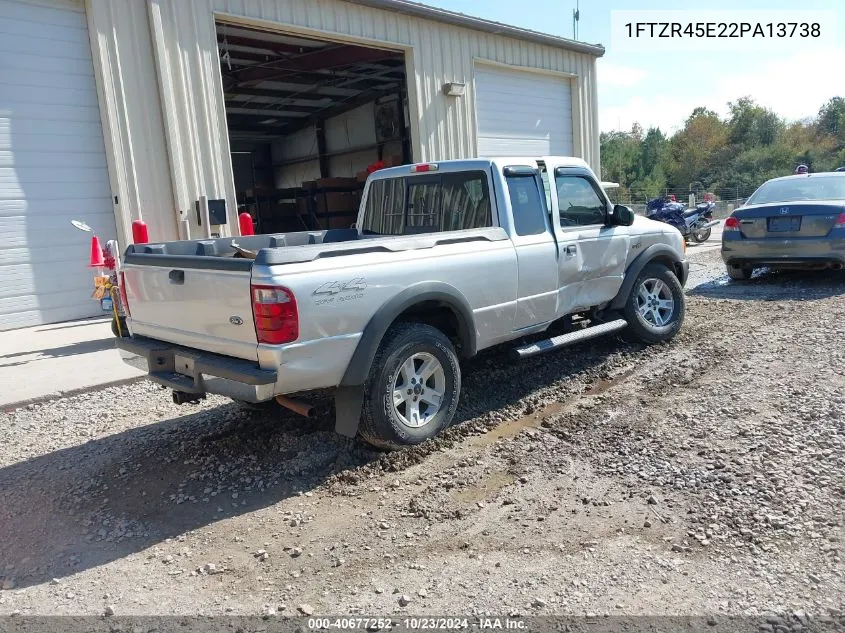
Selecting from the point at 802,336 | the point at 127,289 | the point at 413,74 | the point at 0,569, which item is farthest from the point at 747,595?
the point at 413,74

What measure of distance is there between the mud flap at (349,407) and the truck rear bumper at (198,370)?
49 centimetres

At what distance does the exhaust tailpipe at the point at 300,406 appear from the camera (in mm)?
3895

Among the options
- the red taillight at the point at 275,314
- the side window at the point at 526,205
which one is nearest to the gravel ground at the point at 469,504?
the red taillight at the point at 275,314

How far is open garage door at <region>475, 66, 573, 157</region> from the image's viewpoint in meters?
13.5

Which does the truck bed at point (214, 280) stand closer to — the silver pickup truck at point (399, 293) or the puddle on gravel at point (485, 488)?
the silver pickup truck at point (399, 293)

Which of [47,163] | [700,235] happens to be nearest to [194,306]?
[47,163]

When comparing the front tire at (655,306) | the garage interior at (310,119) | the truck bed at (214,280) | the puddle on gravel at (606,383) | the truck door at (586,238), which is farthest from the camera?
the garage interior at (310,119)

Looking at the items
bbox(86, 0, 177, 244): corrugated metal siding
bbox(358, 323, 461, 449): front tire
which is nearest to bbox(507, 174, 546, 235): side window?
bbox(358, 323, 461, 449): front tire

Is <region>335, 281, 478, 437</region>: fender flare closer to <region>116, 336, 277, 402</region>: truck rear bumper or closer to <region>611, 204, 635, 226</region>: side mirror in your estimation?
<region>116, 336, 277, 402</region>: truck rear bumper

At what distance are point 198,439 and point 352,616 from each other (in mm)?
2527

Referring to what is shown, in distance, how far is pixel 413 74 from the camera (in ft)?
39.2

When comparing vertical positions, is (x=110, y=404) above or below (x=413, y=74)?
below

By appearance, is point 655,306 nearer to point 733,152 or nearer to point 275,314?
point 275,314

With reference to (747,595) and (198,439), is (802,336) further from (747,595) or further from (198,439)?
(198,439)
